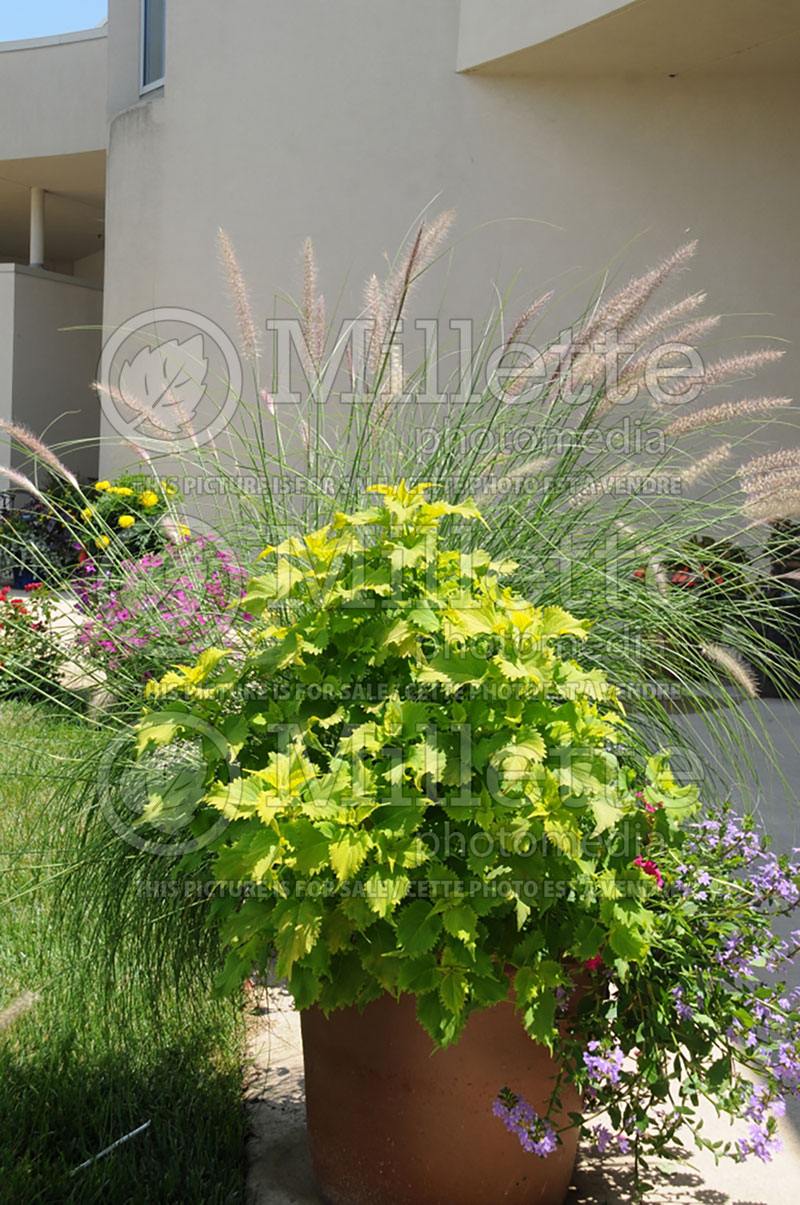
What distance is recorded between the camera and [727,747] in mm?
2326

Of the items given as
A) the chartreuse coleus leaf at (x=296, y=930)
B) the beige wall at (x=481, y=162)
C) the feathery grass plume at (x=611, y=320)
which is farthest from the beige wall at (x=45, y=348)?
the chartreuse coleus leaf at (x=296, y=930)

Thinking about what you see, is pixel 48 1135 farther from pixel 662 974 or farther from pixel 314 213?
pixel 314 213

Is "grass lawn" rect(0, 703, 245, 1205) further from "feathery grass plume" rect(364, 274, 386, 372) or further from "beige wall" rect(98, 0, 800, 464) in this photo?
"beige wall" rect(98, 0, 800, 464)

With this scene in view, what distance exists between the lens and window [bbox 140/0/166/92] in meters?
9.04

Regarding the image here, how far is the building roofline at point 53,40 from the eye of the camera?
36.8ft

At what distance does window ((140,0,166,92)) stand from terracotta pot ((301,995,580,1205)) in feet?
30.1

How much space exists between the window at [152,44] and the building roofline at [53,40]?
2.31 metres

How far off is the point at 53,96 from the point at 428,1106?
12.2 metres

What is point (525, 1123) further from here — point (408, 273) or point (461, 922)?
point (408, 273)

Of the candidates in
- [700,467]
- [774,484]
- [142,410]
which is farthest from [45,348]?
[774,484]

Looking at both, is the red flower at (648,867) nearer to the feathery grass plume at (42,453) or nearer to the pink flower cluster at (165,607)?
the pink flower cluster at (165,607)

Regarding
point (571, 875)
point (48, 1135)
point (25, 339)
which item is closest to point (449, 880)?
point (571, 875)

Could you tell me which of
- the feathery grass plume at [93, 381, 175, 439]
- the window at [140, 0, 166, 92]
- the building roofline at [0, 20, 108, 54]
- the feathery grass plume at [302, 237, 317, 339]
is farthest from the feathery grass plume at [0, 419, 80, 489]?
the building roofline at [0, 20, 108, 54]

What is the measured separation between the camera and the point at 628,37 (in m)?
Result: 6.20
